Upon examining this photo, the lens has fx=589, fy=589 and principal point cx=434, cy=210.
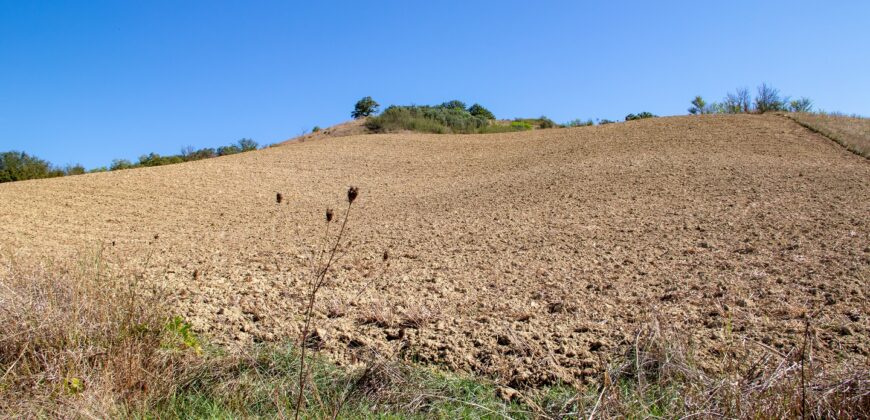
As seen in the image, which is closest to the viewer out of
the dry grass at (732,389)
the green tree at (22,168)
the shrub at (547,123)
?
the dry grass at (732,389)

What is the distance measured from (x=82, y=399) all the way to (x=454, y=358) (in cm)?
205

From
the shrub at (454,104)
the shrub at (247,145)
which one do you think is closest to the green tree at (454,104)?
the shrub at (454,104)

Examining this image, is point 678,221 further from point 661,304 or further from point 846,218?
point 661,304

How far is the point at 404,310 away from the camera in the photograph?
178 inches

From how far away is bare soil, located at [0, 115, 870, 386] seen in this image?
13.2ft

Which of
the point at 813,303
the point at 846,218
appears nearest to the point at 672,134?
the point at 846,218

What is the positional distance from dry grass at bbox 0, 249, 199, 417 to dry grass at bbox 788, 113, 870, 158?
12.4 meters

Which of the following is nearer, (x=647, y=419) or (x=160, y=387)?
(x=647, y=419)

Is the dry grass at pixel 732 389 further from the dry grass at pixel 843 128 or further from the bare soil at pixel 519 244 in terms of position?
the dry grass at pixel 843 128

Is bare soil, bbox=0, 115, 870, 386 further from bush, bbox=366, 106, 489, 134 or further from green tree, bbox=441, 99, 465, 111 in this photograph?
green tree, bbox=441, 99, 465, 111

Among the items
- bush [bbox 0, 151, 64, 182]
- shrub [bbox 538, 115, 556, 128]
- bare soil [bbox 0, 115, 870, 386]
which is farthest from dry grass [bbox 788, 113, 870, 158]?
bush [bbox 0, 151, 64, 182]

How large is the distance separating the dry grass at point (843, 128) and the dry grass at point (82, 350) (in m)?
12.4

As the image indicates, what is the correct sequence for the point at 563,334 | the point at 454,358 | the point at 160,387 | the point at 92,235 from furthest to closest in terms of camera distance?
the point at 92,235 → the point at 563,334 → the point at 454,358 → the point at 160,387

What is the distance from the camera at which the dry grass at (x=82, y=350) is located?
3.09 m
